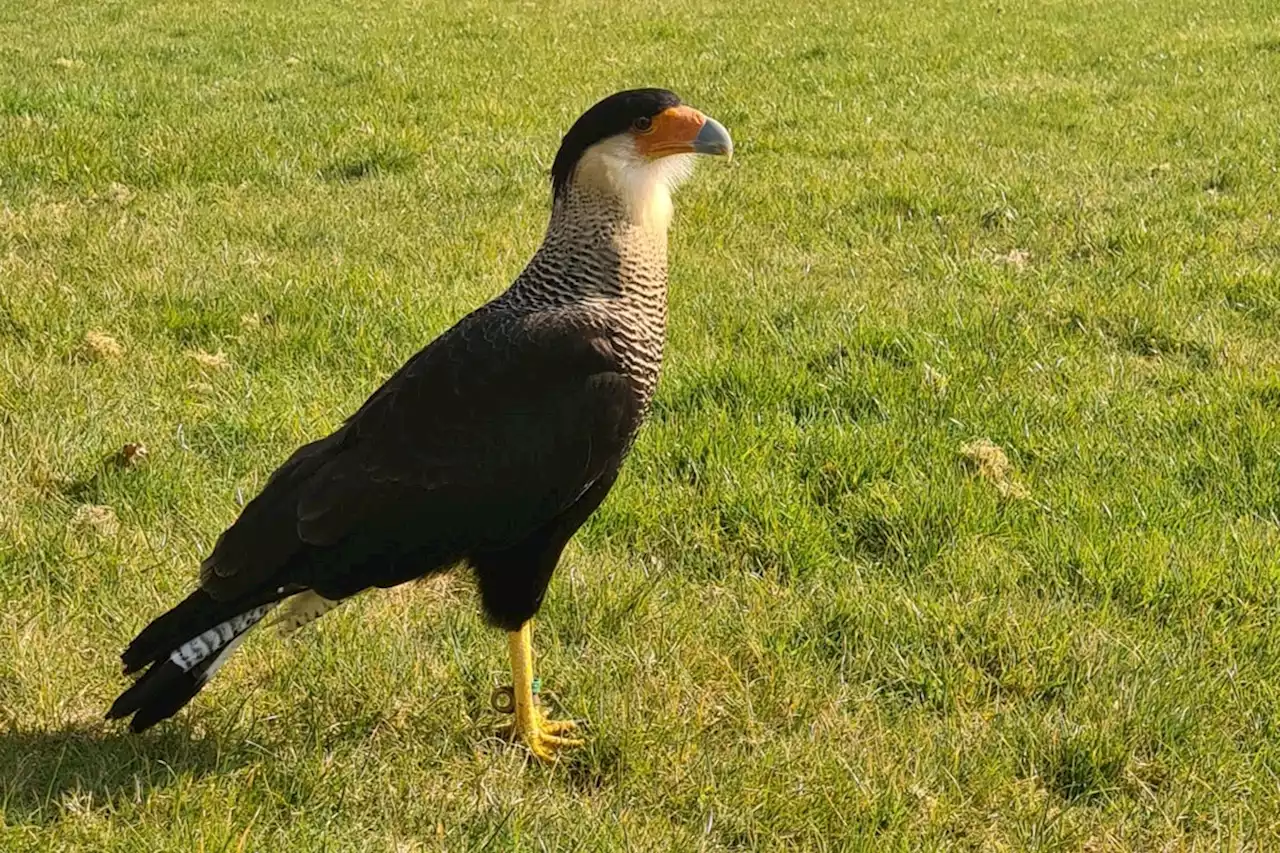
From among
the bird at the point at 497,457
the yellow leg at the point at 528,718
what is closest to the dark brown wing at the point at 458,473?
the bird at the point at 497,457

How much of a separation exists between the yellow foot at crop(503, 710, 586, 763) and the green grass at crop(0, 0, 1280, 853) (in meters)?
0.06

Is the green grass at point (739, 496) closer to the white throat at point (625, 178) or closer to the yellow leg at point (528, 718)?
the yellow leg at point (528, 718)

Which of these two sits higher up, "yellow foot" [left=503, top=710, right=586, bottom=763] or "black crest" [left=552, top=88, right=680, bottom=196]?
"black crest" [left=552, top=88, right=680, bottom=196]

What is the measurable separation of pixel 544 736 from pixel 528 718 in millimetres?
69

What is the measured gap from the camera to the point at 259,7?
17.2m

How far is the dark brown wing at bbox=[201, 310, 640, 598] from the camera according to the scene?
9.92ft

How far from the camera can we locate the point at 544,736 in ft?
10.8

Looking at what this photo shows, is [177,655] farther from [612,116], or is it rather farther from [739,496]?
[739,496]

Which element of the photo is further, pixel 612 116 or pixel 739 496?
pixel 739 496

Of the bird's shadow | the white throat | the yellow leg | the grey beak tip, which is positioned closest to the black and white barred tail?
the bird's shadow

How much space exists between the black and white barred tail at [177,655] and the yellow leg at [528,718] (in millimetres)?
738

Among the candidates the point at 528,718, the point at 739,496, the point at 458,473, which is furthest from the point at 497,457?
the point at 739,496

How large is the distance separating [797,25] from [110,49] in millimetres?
8669

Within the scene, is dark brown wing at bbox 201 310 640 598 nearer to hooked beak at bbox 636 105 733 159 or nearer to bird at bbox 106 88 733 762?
bird at bbox 106 88 733 762
